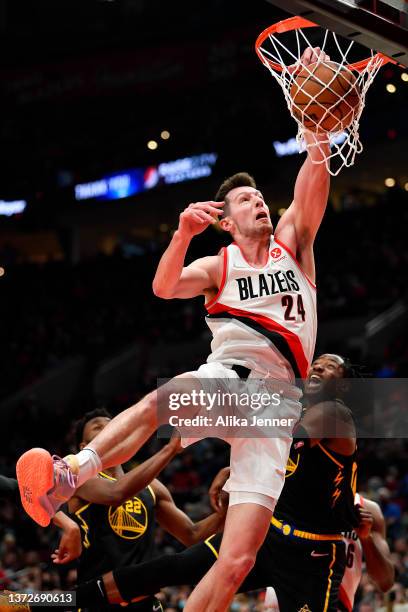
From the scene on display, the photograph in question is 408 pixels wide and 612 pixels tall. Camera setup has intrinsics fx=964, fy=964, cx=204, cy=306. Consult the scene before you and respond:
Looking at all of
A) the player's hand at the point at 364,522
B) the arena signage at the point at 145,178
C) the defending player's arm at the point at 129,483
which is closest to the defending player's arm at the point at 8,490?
the defending player's arm at the point at 129,483

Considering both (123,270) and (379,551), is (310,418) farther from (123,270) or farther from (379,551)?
(123,270)

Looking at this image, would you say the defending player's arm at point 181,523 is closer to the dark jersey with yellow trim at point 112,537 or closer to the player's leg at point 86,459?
the dark jersey with yellow trim at point 112,537

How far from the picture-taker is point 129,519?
620 cm

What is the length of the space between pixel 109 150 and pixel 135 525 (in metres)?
22.6

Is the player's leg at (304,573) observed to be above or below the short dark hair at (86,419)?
below

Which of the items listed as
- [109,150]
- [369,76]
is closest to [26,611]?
[369,76]

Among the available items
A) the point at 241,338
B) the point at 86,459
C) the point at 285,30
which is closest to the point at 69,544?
the point at 86,459

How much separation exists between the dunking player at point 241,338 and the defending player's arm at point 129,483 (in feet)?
1.78

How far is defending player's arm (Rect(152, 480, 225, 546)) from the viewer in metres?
6.24

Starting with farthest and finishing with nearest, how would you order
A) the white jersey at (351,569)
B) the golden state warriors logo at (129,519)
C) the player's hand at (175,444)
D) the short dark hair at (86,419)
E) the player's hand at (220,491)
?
the short dark hair at (86,419)
the white jersey at (351,569)
the golden state warriors logo at (129,519)
the player's hand at (220,491)
the player's hand at (175,444)

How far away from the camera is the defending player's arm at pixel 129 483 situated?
210 inches

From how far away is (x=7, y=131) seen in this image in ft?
95.0

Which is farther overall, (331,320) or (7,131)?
Result: (7,131)
